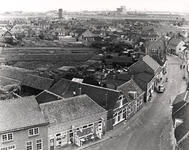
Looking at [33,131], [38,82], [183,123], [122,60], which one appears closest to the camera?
[33,131]

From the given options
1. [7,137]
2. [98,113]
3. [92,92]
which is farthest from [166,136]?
[7,137]

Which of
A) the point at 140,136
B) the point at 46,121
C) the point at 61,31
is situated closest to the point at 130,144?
the point at 140,136

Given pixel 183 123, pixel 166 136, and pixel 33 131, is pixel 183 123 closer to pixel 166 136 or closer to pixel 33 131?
pixel 166 136

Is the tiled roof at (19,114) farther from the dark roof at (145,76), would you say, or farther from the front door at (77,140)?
the dark roof at (145,76)

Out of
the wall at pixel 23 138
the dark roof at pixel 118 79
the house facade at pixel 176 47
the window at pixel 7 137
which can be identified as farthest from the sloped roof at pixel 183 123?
the house facade at pixel 176 47

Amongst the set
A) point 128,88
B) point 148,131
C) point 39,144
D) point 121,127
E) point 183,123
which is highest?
point 128,88

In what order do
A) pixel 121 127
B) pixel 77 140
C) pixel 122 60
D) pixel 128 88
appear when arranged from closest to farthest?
pixel 77 140, pixel 121 127, pixel 128 88, pixel 122 60

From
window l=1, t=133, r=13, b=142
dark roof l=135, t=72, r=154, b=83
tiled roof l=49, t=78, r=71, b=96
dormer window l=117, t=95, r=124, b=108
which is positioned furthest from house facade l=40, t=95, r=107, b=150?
dark roof l=135, t=72, r=154, b=83

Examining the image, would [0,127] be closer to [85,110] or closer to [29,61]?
[85,110]
